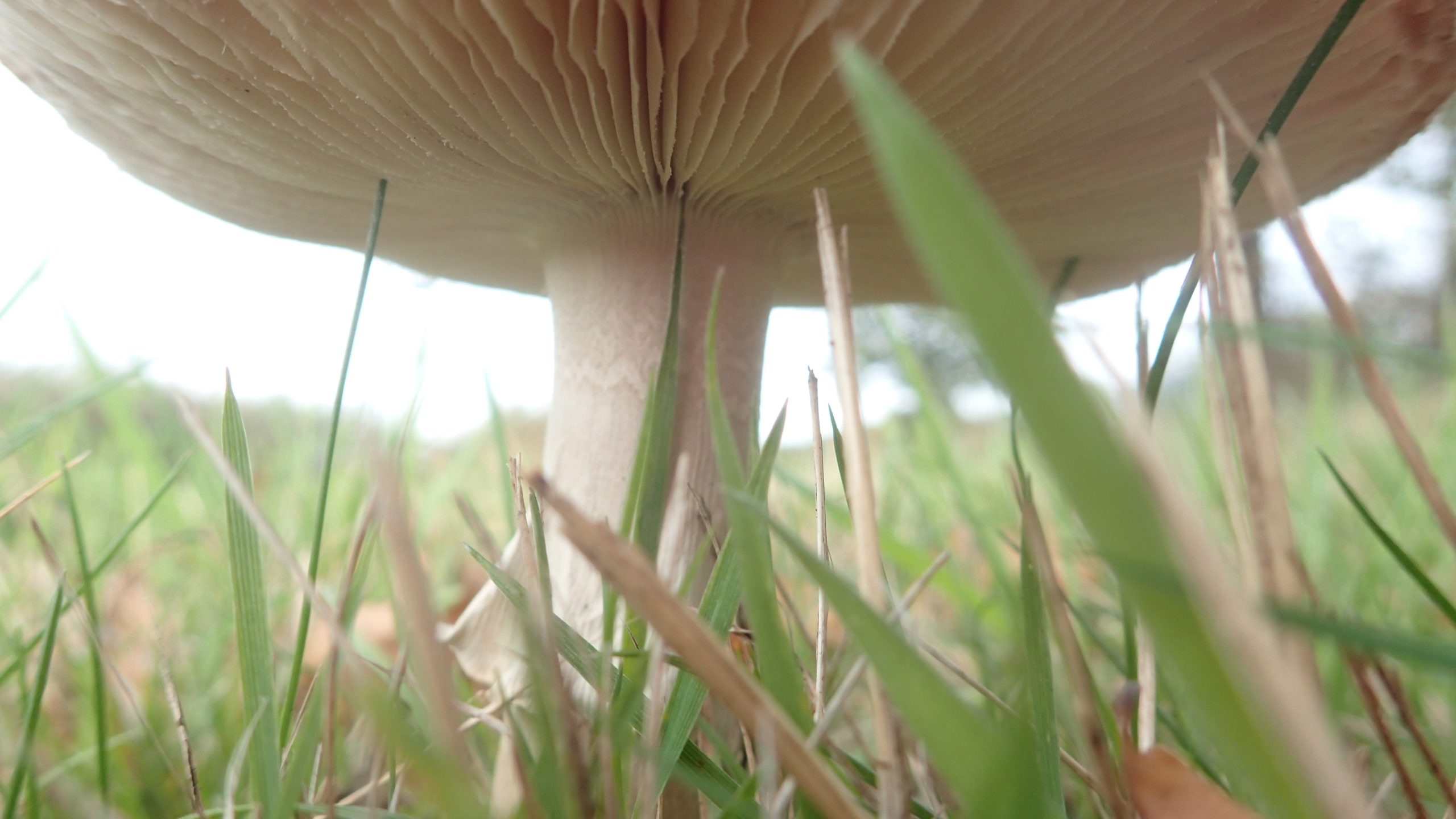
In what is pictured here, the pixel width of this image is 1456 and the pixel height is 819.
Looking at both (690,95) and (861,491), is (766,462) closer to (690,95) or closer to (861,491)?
(861,491)

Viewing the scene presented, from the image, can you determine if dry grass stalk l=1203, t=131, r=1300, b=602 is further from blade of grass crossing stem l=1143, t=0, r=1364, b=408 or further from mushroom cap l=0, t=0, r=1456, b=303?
mushroom cap l=0, t=0, r=1456, b=303

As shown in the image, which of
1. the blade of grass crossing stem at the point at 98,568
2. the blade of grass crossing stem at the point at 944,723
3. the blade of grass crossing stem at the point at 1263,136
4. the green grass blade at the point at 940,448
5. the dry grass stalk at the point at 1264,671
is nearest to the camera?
the dry grass stalk at the point at 1264,671

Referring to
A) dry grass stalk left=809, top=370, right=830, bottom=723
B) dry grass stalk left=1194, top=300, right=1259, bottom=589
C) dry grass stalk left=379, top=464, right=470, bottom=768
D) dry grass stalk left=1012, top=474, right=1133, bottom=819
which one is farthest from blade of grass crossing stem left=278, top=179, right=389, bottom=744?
dry grass stalk left=1194, top=300, right=1259, bottom=589

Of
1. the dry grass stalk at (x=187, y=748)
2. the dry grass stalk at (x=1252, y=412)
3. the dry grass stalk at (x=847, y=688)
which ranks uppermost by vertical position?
the dry grass stalk at (x=1252, y=412)

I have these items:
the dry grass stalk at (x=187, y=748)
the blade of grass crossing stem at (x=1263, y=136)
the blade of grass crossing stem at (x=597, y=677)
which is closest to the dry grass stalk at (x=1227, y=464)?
the blade of grass crossing stem at (x=1263, y=136)

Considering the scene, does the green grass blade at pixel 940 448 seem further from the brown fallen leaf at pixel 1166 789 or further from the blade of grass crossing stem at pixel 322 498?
the blade of grass crossing stem at pixel 322 498

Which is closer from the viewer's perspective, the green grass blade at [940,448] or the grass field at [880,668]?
the grass field at [880,668]

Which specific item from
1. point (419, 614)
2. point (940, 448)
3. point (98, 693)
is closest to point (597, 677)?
point (419, 614)

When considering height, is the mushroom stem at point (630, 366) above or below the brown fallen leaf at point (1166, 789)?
above
